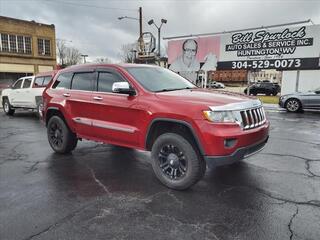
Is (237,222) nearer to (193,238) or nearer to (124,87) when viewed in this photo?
(193,238)

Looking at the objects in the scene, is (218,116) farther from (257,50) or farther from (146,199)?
(257,50)

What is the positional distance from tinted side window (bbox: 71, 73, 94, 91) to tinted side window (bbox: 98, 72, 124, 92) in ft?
0.91

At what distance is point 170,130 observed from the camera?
4.52 metres

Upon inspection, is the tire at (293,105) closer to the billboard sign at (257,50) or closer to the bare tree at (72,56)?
the billboard sign at (257,50)

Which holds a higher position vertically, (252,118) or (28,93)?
(252,118)

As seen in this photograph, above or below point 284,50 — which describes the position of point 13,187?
below

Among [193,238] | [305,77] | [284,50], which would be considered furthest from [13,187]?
[305,77]

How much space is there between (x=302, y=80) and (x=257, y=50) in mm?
→ 4032

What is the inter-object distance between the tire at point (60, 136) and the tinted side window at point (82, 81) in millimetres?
864

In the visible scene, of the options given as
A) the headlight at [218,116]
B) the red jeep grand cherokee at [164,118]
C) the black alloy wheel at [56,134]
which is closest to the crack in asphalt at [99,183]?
the red jeep grand cherokee at [164,118]

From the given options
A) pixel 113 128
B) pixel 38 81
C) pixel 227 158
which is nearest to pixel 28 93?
pixel 38 81

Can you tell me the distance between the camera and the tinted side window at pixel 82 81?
5.77 metres

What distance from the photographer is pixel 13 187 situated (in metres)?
4.59

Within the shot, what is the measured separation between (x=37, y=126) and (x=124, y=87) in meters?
7.31
